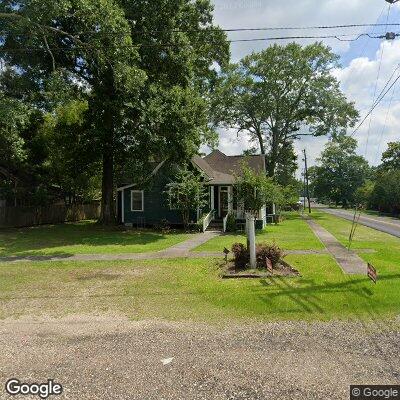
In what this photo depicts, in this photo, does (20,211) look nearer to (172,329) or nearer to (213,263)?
(213,263)

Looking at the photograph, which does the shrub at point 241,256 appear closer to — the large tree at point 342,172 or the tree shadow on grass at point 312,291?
the tree shadow on grass at point 312,291

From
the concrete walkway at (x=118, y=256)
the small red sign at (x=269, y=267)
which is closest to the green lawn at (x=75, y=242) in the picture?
the concrete walkway at (x=118, y=256)

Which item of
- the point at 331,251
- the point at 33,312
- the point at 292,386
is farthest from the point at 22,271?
the point at 331,251

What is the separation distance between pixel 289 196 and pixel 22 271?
77.1 feet

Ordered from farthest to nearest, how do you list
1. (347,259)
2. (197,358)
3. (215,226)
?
(215,226)
(347,259)
(197,358)

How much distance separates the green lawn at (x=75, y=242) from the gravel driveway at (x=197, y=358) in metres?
8.66

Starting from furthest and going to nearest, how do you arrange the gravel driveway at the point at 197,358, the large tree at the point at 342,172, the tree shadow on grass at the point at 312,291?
the large tree at the point at 342,172 → the tree shadow on grass at the point at 312,291 → the gravel driveway at the point at 197,358

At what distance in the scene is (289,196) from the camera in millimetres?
31047

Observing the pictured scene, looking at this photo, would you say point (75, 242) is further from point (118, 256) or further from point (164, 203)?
point (164, 203)

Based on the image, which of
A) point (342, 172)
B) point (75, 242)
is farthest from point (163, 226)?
point (342, 172)

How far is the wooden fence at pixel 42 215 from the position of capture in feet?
81.6

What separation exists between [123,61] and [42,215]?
48.3ft

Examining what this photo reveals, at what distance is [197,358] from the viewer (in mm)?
5184

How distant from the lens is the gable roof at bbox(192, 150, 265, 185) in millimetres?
28116
